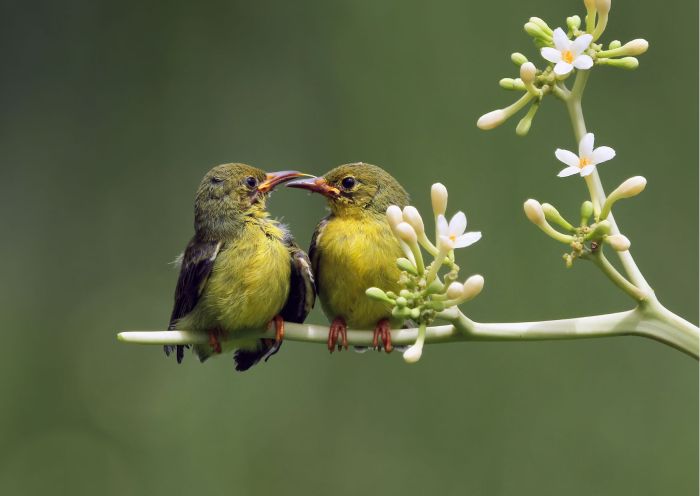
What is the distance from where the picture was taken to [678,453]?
7.34 metres

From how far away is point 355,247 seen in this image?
414 cm

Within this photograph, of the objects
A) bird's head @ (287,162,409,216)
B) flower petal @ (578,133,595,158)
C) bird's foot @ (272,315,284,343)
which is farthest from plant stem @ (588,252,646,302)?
bird's head @ (287,162,409,216)

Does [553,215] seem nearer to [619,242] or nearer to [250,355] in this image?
[619,242]

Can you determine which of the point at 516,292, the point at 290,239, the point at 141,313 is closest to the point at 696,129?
the point at 516,292

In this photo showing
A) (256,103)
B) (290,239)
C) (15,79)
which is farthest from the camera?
(15,79)

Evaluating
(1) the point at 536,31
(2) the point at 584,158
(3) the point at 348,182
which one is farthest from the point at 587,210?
(3) the point at 348,182

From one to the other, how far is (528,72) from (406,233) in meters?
0.46

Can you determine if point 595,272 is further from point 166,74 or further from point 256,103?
point 166,74

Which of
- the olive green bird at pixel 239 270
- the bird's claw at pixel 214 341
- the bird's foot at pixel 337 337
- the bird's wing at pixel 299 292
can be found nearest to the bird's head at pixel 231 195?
the olive green bird at pixel 239 270

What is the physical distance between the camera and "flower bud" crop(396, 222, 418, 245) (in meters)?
2.80

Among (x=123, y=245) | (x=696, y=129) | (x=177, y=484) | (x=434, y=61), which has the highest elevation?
(x=434, y=61)

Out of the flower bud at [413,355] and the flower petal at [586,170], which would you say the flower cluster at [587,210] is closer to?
the flower petal at [586,170]

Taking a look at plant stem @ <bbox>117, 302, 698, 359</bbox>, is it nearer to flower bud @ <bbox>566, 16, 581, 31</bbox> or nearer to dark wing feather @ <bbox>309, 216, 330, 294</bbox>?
flower bud @ <bbox>566, 16, 581, 31</bbox>

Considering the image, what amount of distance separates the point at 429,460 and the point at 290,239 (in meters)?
3.63
